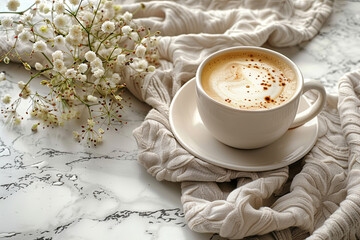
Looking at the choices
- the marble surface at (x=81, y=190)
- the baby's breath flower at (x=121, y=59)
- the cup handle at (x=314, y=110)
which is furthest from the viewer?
the baby's breath flower at (x=121, y=59)

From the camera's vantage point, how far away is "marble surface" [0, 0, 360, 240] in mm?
831

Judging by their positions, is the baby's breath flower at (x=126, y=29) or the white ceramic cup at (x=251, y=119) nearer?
the white ceramic cup at (x=251, y=119)

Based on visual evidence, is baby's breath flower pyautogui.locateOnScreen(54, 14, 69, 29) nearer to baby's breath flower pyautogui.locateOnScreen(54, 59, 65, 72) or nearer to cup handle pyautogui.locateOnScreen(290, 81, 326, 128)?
baby's breath flower pyautogui.locateOnScreen(54, 59, 65, 72)

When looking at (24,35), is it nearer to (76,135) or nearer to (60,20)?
(60,20)

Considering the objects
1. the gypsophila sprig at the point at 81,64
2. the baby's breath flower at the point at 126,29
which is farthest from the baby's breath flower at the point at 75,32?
the baby's breath flower at the point at 126,29

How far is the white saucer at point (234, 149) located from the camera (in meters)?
0.90

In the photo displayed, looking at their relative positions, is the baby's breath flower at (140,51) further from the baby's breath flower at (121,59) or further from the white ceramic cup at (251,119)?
the white ceramic cup at (251,119)

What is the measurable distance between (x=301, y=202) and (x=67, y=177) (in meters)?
0.46

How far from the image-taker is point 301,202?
0.83m

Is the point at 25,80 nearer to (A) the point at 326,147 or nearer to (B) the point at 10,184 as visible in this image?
(B) the point at 10,184

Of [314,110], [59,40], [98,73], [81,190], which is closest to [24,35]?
[59,40]

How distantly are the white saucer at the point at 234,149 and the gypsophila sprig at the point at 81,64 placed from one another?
148 mm

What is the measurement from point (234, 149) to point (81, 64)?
14.6 inches

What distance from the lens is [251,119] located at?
853 mm
